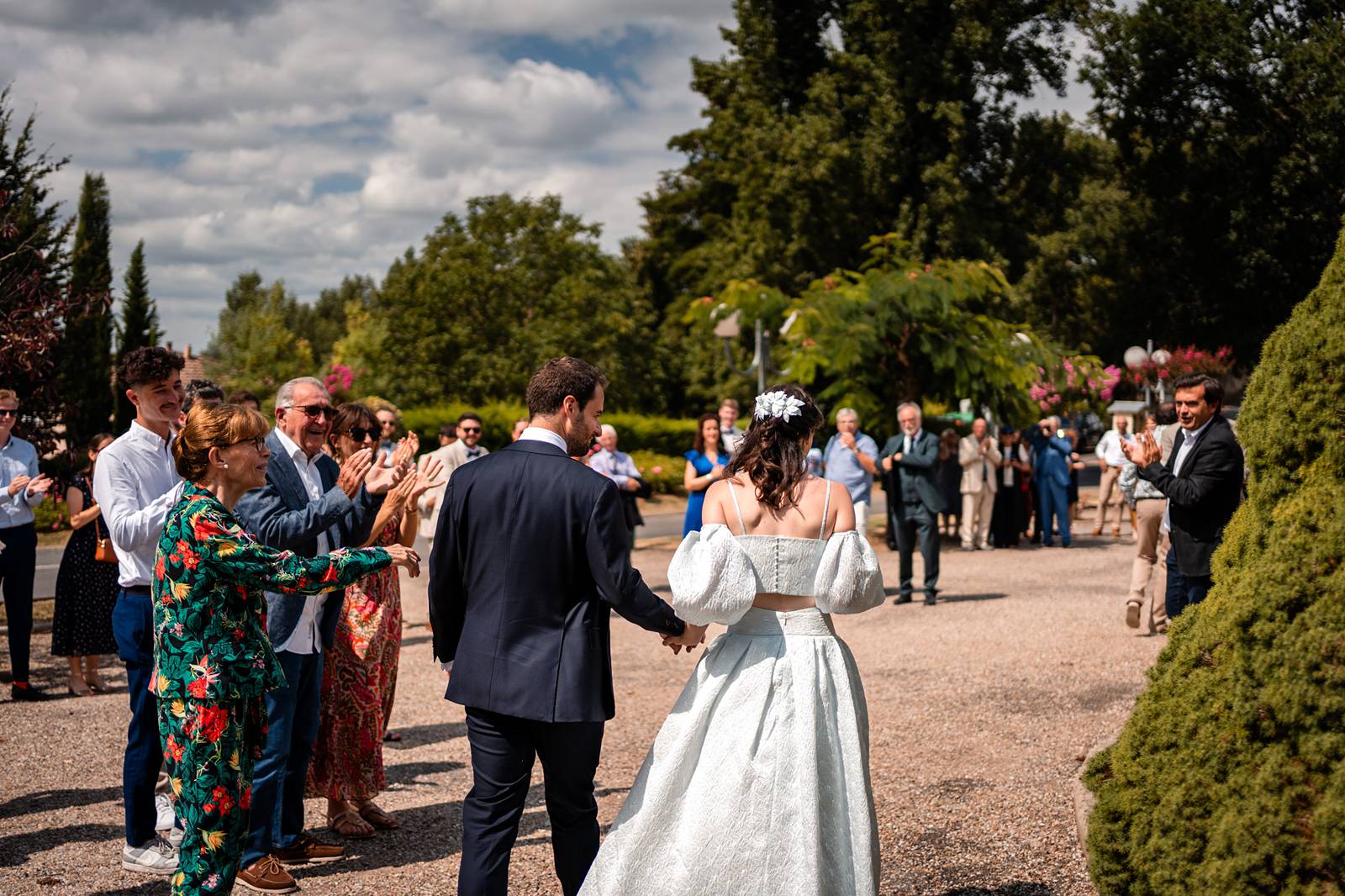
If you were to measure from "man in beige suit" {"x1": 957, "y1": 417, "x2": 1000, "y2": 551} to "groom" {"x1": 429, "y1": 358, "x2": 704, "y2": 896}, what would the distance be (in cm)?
1489

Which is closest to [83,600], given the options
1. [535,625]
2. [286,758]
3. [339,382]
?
[286,758]

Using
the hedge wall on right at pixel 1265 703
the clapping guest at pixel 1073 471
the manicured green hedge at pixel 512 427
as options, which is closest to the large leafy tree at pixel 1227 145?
the clapping guest at pixel 1073 471

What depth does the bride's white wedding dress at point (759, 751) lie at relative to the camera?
3850 mm

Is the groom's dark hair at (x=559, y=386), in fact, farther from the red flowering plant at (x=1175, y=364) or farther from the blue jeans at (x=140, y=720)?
the red flowering plant at (x=1175, y=364)

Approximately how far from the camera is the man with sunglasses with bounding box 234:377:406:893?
4695mm

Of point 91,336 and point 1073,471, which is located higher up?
point 91,336

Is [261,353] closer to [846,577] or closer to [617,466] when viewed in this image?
[617,466]

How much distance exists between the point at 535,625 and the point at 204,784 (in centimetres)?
122

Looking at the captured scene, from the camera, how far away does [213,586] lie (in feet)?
13.1

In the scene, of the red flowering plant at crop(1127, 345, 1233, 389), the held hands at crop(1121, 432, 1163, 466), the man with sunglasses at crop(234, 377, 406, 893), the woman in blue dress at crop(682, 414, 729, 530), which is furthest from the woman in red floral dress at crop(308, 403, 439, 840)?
the red flowering plant at crop(1127, 345, 1233, 389)

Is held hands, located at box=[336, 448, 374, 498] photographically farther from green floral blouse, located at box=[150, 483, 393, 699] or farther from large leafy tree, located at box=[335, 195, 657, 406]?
large leafy tree, located at box=[335, 195, 657, 406]

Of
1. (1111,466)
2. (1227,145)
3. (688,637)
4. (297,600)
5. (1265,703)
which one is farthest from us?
(1227,145)

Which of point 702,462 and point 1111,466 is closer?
point 702,462

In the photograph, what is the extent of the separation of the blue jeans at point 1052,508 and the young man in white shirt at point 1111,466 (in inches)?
31.7
